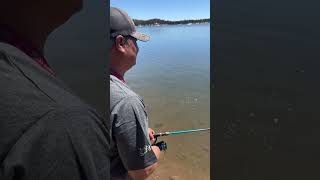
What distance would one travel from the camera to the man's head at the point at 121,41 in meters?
1.98

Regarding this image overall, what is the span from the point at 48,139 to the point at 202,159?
5.25 m

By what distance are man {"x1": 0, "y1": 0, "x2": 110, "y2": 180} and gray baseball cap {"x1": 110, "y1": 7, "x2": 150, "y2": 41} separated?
53.9 inches

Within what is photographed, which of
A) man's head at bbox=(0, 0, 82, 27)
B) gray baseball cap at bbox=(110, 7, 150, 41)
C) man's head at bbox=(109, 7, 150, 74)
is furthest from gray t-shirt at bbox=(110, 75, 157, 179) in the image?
man's head at bbox=(0, 0, 82, 27)

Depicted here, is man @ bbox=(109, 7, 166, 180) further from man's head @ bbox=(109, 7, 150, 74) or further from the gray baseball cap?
the gray baseball cap

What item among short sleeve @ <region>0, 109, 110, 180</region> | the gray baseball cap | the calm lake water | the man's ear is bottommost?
the calm lake water

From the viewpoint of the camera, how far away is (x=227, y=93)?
4.25m

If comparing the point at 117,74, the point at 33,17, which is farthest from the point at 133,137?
the point at 33,17

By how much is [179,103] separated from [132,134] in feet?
21.8

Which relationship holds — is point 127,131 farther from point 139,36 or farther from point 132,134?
point 139,36

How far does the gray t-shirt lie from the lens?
1.65 metres

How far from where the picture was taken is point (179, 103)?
8.30m

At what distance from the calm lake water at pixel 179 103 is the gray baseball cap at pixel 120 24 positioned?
3.24 ft

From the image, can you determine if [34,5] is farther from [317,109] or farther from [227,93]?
[317,109]

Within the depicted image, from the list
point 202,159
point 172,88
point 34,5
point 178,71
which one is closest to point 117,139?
point 34,5
